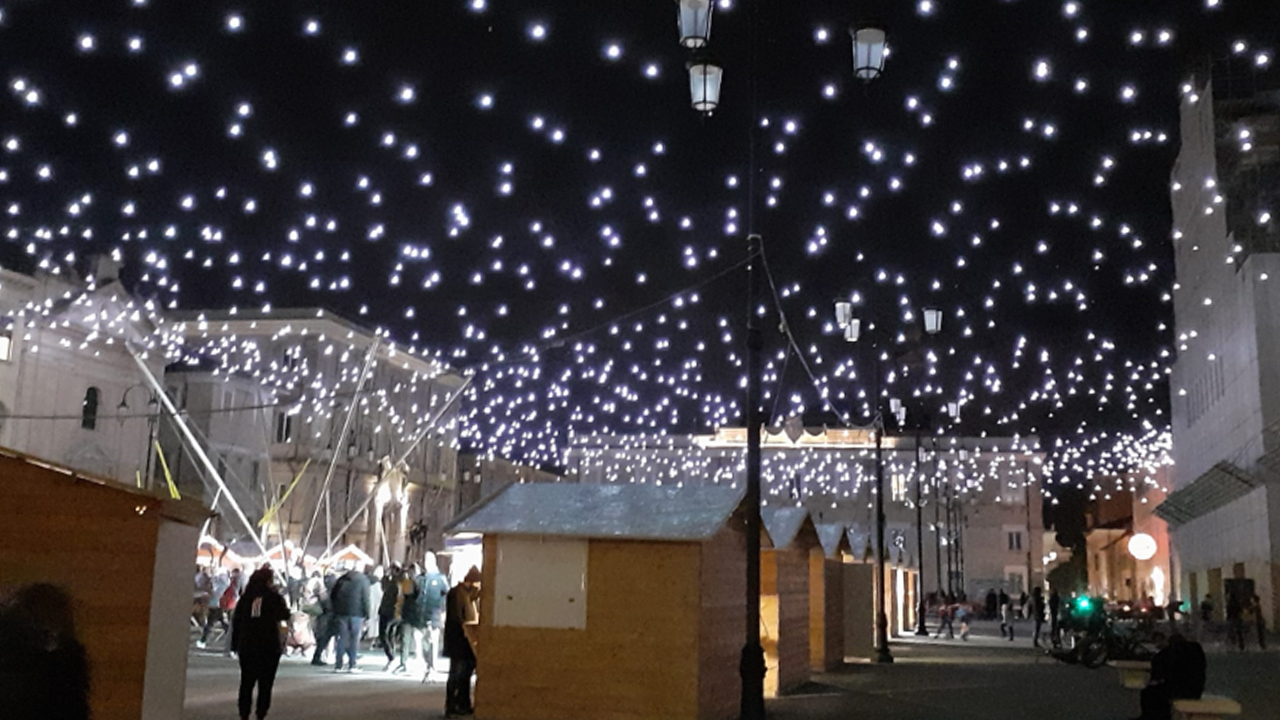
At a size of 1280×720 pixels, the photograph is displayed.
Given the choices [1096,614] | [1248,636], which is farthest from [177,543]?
[1248,636]

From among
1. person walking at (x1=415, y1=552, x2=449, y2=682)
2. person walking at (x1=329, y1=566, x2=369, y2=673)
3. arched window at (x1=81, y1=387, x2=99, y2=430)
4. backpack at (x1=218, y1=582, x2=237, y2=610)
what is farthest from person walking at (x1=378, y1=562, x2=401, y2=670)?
arched window at (x1=81, y1=387, x2=99, y2=430)

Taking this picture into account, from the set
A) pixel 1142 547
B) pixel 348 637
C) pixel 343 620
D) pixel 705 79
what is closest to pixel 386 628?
pixel 348 637

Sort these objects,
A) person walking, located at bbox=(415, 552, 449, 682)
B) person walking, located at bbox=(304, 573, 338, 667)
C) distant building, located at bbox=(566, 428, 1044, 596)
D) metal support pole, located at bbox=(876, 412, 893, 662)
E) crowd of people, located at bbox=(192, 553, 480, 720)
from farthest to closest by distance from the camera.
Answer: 1. distant building, located at bbox=(566, 428, 1044, 596)
2. metal support pole, located at bbox=(876, 412, 893, 662)
3. person walking, located at bbox=(304, 573, 338, 667)
4. person walking, located at bbox=(415, 552, 449, 682)
5. crowd of people, located at bbox=(192, 553, 480, 720)

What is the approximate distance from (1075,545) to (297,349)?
55.7 meters

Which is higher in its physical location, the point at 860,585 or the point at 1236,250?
the point at 1236,250

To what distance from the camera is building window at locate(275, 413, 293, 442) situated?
5538cm

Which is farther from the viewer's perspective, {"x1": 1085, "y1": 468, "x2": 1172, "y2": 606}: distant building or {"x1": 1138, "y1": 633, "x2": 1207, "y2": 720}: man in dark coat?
{"x1": 1085, "y1": 468, "x2": 1172, "y2": 606}: distant building

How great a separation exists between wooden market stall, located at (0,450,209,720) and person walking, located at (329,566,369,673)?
1002 cm

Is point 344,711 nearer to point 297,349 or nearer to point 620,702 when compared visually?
point 620,702

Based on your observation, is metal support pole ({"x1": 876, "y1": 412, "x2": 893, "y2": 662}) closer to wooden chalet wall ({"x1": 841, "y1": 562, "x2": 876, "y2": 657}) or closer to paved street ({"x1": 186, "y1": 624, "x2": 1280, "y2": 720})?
wooden chalet wall ({"x1": 841, "y1": 562, "x2": 876, "y2": 657})

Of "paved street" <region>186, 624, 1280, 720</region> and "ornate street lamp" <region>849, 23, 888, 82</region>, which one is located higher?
"ornate street lamp" <region>849, 23, 888, 82</region>

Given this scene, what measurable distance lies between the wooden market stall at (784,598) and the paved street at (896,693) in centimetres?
43

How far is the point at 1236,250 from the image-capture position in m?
34.3

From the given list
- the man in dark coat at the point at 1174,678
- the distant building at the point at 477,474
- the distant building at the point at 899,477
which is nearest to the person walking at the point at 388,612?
the man in dark coat at the point at 1174,678
